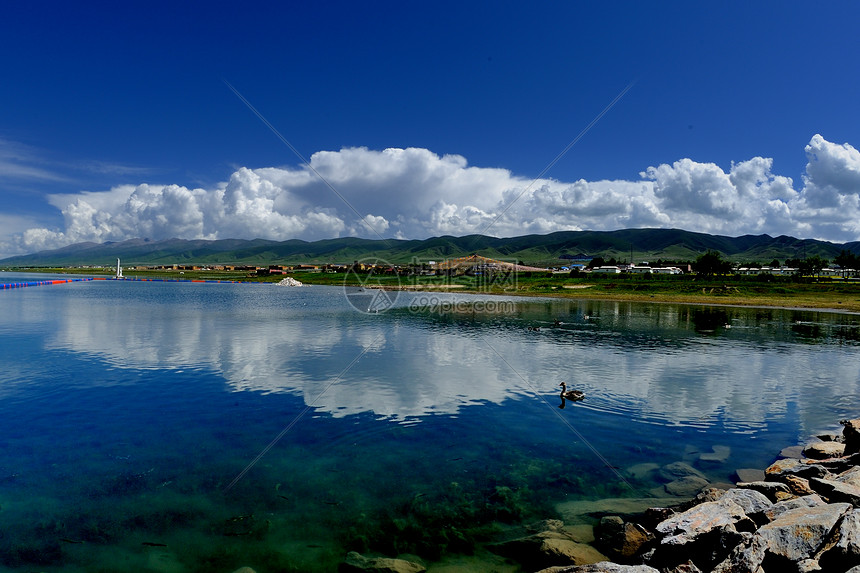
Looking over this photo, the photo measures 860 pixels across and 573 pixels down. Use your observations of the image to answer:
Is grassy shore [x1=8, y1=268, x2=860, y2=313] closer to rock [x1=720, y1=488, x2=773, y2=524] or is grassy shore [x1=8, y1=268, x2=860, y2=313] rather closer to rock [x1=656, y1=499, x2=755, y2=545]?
rock [x1=720, y1=488, x2=773, y2=524]

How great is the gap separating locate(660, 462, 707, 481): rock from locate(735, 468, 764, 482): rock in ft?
3.93

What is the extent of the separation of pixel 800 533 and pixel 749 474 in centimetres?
766

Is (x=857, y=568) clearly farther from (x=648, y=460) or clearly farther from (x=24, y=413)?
(x=24, y=413)

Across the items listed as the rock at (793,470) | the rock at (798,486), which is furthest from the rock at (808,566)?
the rock at (793,470)

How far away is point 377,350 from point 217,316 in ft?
117

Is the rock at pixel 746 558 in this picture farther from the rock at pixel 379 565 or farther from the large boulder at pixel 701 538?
the rock at pixel 379 565

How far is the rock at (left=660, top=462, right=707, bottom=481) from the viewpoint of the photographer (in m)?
16.8

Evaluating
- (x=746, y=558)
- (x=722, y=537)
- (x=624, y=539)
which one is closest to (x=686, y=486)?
(x=624, y=539)

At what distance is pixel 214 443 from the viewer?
64.1 feet

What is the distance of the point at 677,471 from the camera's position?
56.6 feet

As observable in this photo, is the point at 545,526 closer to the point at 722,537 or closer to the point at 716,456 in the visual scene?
the point at 722,537

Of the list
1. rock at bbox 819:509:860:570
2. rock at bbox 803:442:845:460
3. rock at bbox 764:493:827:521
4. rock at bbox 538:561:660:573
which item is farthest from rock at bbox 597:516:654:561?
rock at bbox 803:442:845:460

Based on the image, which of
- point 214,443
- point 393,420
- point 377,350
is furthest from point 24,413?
point 377,350

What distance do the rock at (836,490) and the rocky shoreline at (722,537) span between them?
0.07ft
